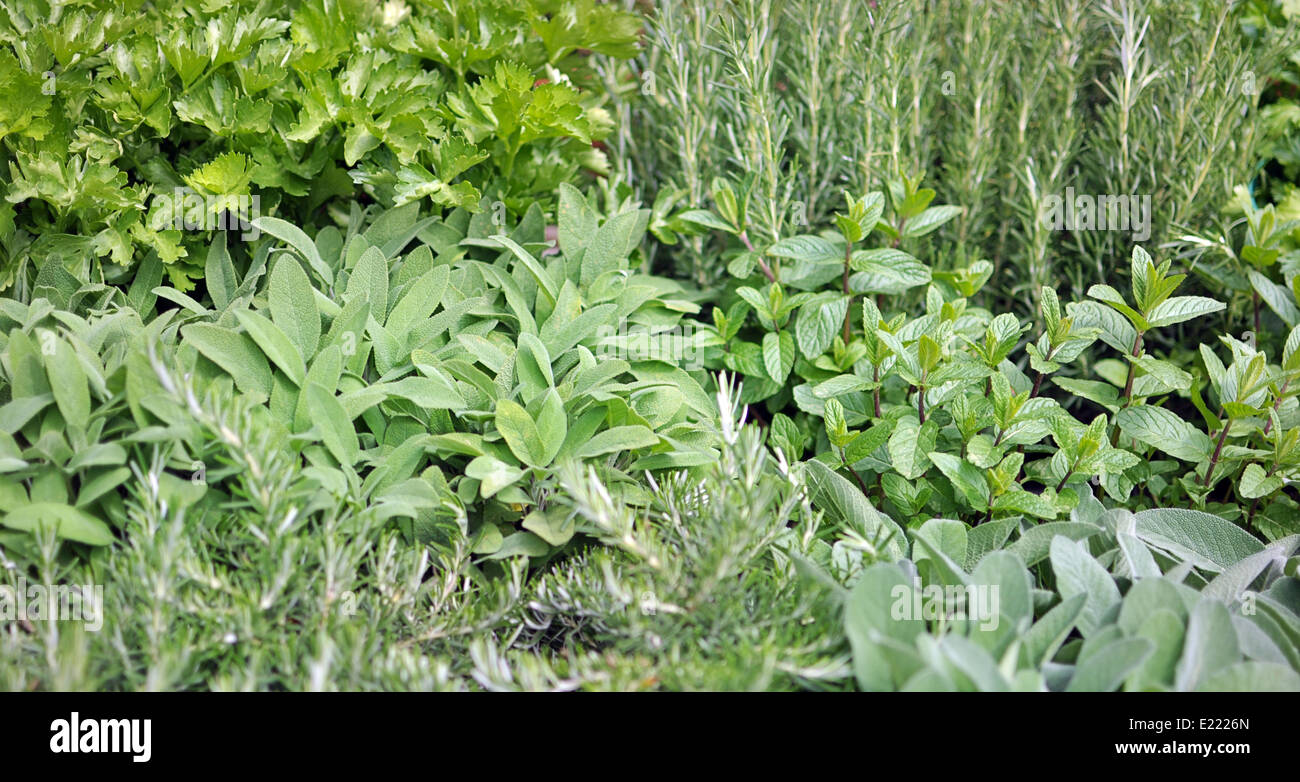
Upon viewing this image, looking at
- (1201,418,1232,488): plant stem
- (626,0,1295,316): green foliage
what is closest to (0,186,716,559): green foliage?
(626,0,1295,316): green foliage

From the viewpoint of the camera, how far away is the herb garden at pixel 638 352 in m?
1.14

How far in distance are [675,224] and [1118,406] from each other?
102 cm

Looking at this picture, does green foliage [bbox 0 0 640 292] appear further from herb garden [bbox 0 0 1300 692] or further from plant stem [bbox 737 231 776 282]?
plant stem [bbox 737 231 776 282]

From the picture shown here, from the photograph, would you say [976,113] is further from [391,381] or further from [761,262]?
[391,381]

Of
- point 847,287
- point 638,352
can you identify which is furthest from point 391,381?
point 847,287

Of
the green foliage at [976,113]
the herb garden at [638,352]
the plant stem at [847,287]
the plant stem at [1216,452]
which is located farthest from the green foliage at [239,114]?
the plant stem at [1216,452]

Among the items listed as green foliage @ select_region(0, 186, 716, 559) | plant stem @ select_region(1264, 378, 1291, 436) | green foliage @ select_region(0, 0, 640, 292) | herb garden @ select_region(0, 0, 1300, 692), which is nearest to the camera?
herb garden @ select_region(0, 0, 1300, 692)

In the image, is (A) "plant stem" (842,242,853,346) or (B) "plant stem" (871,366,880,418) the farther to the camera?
(A) "plant stem" (842,242,853,346)

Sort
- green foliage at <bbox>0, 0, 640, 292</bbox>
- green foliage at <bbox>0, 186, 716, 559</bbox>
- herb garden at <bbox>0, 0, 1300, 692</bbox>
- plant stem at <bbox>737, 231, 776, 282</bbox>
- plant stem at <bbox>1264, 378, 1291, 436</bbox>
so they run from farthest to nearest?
plant stem at <bbox>737, 231, 776, 282</bbox> < green foliage at <bbox>0, 0, 640, 292</bbox> < plant stem at <bbox>1264, 378, 1291, 436</bbox> < green foliage at <bbox>0, 186, 716, 559</bbox> < herb garden at <bbox>0, 0, 1300, 692</bbox>

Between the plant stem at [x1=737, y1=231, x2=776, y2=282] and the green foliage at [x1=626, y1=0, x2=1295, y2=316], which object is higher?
the green foliage at [x1=626, y1=0, x2=1295, y2=316]

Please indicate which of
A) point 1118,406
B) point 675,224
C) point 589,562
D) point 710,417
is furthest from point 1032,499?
point 675,224

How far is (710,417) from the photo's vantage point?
1.69 m

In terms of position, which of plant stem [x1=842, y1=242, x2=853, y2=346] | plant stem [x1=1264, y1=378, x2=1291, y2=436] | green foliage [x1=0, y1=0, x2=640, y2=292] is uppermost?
green foliage [x1=0, y1=0, x2=640, y2=292]

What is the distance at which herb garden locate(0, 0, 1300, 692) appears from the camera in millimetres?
1143
